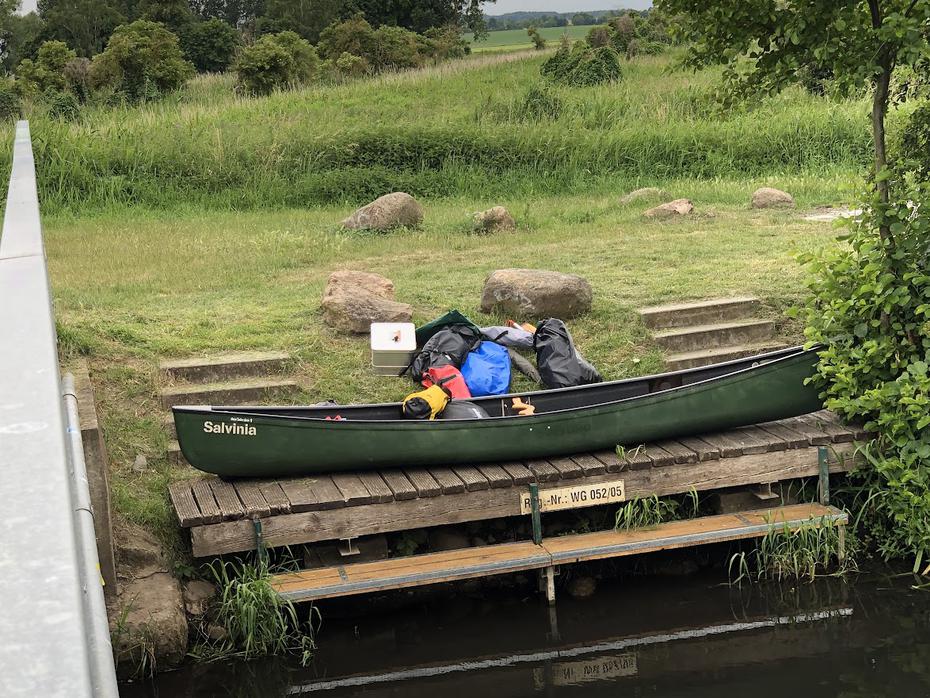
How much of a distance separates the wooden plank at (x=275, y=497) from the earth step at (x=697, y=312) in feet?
13.3

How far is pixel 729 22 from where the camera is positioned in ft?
26.9

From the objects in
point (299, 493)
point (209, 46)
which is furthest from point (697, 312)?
point (209, 46)

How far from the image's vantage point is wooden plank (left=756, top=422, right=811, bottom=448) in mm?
7789

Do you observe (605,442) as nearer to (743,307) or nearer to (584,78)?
(743,307)

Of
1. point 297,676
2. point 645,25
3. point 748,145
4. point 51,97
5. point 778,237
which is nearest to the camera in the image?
point 297,676

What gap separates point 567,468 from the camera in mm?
7418

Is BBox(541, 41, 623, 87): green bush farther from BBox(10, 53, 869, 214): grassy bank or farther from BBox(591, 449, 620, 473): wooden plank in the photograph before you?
BBox(591, 449, 620, 473): wooden plank

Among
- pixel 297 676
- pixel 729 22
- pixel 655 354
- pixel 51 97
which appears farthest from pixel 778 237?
pixel 51 97

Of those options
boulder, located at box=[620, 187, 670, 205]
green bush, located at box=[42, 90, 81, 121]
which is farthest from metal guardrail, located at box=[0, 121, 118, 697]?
green bush, located at box=[42, 90, 81, 121]

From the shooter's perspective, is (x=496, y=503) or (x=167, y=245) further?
(x=167, y=245)

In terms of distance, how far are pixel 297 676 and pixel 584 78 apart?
18.5 m

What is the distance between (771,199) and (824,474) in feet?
25.0

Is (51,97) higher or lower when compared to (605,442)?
higher

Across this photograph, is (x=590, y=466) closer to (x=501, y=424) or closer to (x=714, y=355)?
(x=501, y=424)
